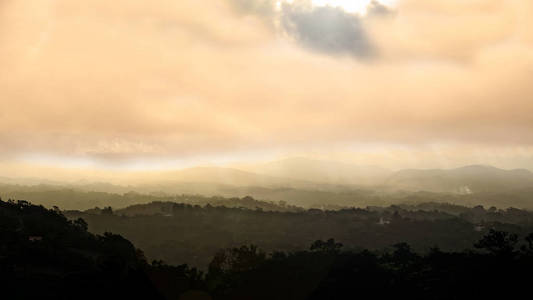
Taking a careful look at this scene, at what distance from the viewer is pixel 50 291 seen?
184 feet

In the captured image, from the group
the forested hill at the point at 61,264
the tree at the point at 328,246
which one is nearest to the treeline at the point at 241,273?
the forested hill at the point at 61,264

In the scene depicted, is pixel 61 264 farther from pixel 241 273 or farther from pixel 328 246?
pixel 328 246

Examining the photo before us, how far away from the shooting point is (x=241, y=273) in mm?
98375

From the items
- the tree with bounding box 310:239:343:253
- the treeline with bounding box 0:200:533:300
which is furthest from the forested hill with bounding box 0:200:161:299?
the tree with bounding box 310:239:343:253

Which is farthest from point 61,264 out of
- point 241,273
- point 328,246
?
point 328,246

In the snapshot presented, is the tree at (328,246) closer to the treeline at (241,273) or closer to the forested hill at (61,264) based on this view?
the treeline at (241,273)

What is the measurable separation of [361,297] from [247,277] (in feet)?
86.7

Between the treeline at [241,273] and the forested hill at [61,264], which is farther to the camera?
the treeline at [241,273]

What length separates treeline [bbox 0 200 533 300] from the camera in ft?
190

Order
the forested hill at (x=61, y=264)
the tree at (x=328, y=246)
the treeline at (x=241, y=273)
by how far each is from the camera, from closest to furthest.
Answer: the forested hill at (x=61, y=264) < the treeline at (x=241, y=273) < the tree at (x=328, y=246)

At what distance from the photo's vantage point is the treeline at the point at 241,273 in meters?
57.8

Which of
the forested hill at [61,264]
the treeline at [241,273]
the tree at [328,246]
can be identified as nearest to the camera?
the forested hill at [61,264]

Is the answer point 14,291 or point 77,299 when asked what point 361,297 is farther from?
point 14,291

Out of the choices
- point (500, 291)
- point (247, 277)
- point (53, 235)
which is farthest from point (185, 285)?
point (500, 291)
